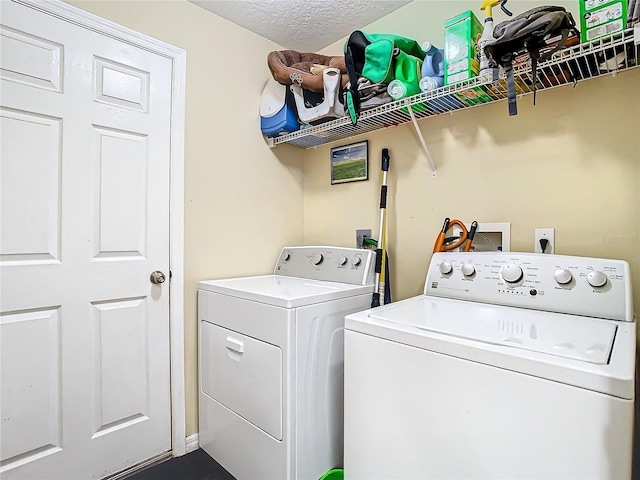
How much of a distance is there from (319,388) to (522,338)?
84cm

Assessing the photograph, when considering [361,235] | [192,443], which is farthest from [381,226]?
[192,443]

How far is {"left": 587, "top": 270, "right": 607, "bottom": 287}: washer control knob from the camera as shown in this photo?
112 centimetres

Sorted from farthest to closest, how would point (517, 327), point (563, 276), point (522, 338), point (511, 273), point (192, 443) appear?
point (192, 443) → point (511, 273) → point (563, 276) → point (517, 327) → point (522, 338)

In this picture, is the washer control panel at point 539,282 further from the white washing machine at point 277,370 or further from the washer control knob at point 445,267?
the white washing machine at point 277,370

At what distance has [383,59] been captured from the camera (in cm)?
152

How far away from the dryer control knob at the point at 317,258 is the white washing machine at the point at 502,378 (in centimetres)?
73

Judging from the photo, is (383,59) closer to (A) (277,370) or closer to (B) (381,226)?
(B) (381,226)

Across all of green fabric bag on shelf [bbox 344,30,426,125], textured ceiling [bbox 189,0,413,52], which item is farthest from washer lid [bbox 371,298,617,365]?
textured ceiling [bbox 189,0,413,52]

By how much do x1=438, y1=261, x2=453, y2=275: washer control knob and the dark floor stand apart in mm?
1374

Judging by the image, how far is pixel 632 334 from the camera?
3.12 ft

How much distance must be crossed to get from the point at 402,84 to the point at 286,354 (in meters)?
1.25

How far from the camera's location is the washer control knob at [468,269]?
1394 mm

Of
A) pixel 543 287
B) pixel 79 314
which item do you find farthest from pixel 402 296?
pixel 79 314

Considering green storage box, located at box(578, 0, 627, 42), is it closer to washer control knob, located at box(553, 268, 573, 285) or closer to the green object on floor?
washer control knob, located at box(553, 268, 573, 285)
